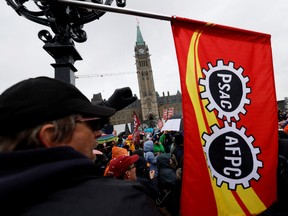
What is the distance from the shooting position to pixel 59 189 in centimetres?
81

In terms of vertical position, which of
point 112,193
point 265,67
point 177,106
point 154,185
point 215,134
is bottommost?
point 154,185

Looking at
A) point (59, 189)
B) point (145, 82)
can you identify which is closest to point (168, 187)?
point (59, 189)

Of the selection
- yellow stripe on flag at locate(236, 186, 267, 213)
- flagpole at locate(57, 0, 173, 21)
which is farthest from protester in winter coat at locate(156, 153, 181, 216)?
flagpole at locate(57, 0, 173, 21)

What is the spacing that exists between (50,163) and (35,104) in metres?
0.25

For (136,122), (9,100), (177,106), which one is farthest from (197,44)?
(177,106)

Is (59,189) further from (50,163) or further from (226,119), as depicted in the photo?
(226,119)

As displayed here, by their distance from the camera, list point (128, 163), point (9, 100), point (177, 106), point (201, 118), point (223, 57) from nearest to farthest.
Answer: point (9, 100) → point (201, 118) → point (223, 57) → point (128, 163) → point (177, 106)

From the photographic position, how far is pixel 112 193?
806 mm

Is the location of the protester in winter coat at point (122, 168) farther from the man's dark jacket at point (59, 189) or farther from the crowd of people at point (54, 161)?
the man's dark jacket at point (59, 189)

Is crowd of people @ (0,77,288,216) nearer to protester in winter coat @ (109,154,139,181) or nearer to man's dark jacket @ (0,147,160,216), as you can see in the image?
man's dark jacket @ (0,147,160,216)

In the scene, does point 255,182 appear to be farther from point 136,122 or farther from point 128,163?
point 136,122

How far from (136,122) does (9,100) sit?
12.4 metres

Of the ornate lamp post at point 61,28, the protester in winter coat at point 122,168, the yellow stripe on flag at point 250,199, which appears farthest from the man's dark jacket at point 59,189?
the protester in winter coat at point 122,168

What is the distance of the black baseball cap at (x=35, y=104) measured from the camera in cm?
90
